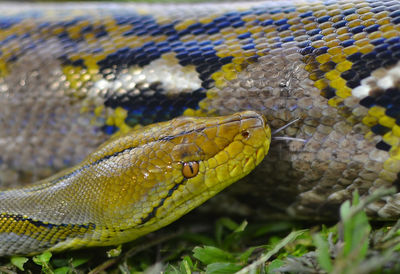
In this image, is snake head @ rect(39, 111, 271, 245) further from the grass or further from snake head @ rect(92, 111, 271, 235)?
the grass

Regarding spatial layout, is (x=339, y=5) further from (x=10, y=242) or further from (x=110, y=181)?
(x=10, y=242)

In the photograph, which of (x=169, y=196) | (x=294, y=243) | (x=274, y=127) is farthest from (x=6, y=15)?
(x=294, y=243)

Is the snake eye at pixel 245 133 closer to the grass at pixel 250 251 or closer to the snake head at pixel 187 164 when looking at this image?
the snake head at pixel 187 164

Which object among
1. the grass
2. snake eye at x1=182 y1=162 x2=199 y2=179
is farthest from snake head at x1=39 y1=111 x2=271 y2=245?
the grass

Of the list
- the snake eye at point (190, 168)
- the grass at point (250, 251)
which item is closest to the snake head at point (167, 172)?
the snake eye at point (190, 168)

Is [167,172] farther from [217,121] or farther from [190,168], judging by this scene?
[217,121]

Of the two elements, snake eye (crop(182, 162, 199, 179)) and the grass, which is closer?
the grass
